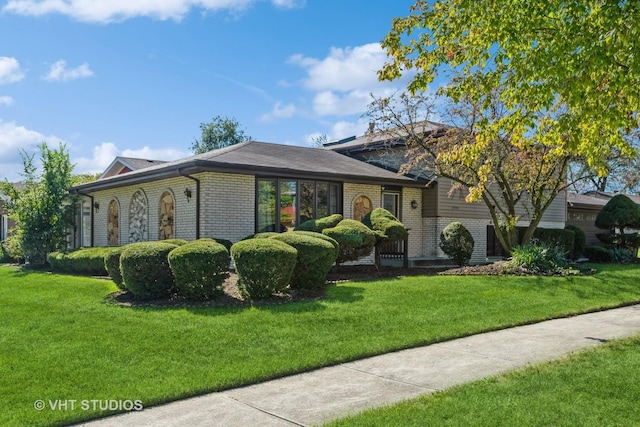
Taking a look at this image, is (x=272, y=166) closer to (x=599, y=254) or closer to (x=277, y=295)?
(x=277, y=295)

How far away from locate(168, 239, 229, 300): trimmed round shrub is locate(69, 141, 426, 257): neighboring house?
4407mm

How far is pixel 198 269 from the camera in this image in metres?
9.35

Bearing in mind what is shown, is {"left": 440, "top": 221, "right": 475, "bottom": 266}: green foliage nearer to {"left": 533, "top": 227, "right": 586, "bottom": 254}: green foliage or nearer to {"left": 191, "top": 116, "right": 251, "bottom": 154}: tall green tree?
{"left": 533, "top": 227, "right": 586, "bottom": 254}: green foliage

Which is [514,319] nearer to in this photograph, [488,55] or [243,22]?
[488,55]

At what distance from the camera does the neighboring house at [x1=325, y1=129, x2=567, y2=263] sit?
1933 centimetres

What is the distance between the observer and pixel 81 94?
1543 centimetres

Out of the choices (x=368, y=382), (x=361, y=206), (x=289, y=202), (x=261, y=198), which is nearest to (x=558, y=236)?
(x=361, y=206)

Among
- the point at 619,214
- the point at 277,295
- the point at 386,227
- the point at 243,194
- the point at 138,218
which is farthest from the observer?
the point at 619,214

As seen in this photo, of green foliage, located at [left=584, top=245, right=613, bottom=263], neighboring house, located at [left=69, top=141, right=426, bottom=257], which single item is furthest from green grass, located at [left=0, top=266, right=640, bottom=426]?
green foliage, located at [left=584, top=245, right=613, bottom=263]

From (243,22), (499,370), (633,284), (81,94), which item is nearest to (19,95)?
(81,94)

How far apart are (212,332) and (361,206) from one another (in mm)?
10615

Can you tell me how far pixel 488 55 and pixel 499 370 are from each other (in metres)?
4.98

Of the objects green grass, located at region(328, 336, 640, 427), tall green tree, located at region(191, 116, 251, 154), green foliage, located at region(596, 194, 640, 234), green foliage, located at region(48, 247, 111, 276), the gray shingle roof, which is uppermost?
tall green tree, located at region(191, 116, 251, 154)

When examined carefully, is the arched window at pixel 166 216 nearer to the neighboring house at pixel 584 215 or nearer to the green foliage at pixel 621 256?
the green foliage at pixel 621 256
